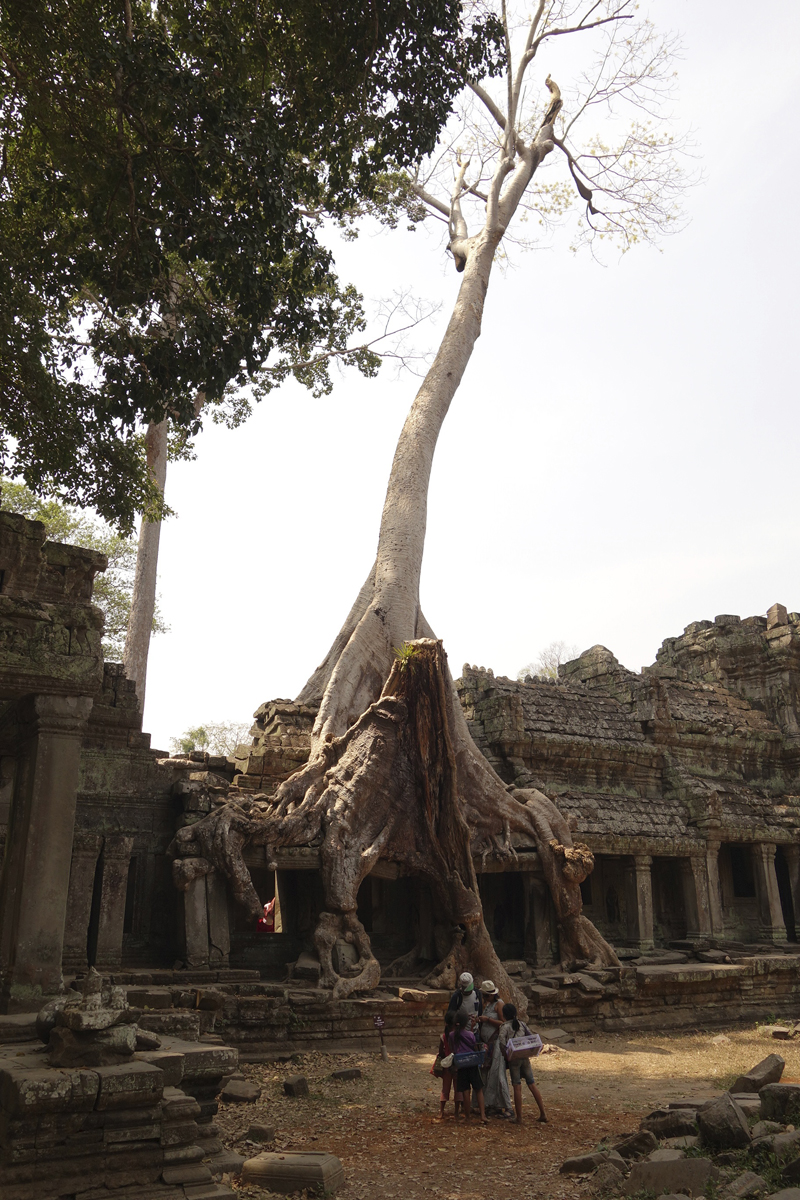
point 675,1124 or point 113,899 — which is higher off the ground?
point 113,899

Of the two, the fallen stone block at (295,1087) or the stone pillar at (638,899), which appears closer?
the fallen stone block at (295,1087)

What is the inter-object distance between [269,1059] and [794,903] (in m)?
12.6

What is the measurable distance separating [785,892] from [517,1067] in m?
13.6

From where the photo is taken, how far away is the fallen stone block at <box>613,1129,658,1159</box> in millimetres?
5562

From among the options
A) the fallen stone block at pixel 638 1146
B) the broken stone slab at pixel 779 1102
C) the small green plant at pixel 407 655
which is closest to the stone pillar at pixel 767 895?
the small green plant at pixel 407 655

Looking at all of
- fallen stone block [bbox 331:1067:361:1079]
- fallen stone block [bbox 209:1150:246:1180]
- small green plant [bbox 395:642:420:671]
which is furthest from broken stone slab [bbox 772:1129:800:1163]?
small green plant [bbox 395:642:420:671]

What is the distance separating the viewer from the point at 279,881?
11922mm

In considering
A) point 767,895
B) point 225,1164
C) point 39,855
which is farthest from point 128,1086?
point 767,895

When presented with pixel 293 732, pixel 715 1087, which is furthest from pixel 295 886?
pixel 715 1087

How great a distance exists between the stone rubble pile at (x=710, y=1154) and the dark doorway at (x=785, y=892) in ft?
41.4

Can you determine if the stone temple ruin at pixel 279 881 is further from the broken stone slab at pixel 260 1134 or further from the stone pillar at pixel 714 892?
the broken stone slab at pixel 260 1134

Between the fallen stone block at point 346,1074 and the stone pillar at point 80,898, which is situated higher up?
the stone pillar at point 80,898

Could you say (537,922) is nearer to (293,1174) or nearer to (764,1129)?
(764,1129)

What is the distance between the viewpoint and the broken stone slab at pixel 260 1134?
6078 millimetres
